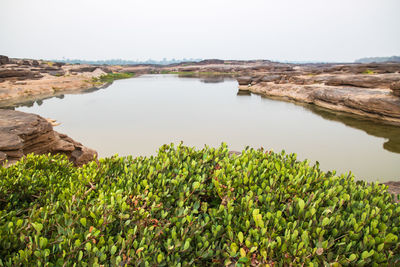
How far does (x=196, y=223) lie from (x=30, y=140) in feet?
28.3

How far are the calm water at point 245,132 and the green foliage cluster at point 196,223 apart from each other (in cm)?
734

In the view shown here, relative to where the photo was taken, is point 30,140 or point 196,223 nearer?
point 196,223

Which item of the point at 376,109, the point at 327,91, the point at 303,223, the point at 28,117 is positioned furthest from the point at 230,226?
the point at 327,91

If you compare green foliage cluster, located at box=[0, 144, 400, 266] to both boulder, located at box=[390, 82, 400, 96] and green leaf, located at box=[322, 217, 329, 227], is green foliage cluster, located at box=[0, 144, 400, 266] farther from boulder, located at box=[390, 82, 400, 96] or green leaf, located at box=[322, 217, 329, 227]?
boulder, located at box=[390, 82, 400, 96]

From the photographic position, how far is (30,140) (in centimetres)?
809

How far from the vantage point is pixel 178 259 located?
198 centimetres

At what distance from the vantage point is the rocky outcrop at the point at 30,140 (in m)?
6.75

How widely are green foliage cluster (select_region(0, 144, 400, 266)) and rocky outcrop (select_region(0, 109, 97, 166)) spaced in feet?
14.5

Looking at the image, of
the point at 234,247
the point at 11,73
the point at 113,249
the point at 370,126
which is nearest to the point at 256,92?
the point at 370,126

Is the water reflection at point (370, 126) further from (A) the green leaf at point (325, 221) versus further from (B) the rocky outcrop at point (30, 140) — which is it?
(B) the rocky outcrop at point (30, 140)

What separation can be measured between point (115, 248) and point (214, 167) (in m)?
1.93

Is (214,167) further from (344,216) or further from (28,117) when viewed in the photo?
(28,117)

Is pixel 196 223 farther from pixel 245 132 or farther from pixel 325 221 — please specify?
pixel 245 132

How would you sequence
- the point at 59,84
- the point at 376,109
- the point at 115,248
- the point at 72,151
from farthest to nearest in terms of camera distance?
1. the point at 59,84
2. the point at 376,109
3. the point at 72,151
4. the point at 115,248
